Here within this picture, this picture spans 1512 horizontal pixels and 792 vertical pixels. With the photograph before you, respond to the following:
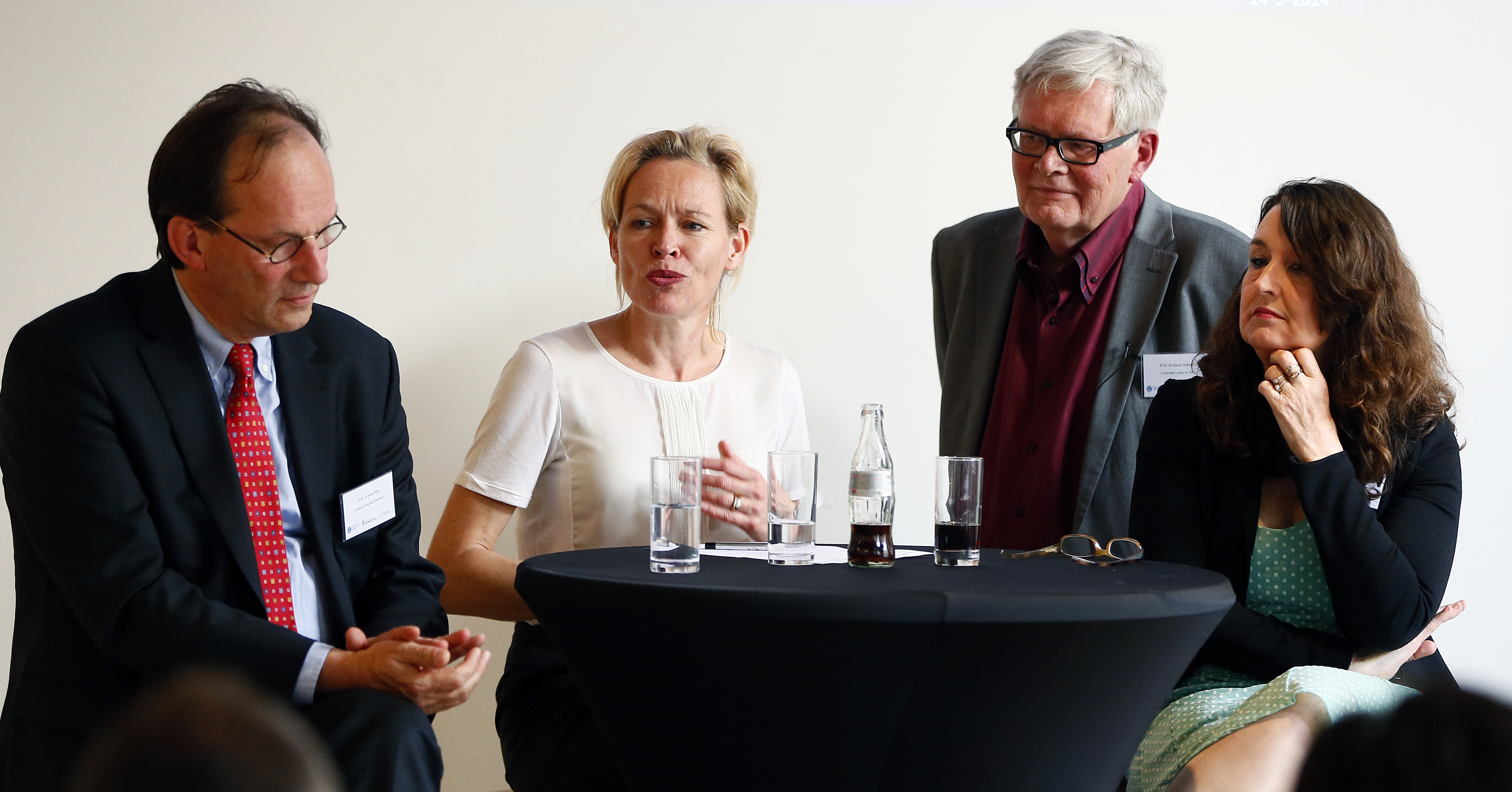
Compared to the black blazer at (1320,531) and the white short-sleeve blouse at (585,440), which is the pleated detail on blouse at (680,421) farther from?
the black blazer at (1320,531)

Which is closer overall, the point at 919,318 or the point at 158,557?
the point at 158,557

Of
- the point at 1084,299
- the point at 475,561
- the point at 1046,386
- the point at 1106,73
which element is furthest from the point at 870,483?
the point at 1106,73

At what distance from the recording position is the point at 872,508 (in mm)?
1820

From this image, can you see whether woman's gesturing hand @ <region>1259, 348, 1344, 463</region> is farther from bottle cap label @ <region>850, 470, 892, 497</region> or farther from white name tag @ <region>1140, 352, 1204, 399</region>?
bottle cap label @ <region>850, 470, 892, 497</region>

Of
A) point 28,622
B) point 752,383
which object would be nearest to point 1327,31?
point 752,383

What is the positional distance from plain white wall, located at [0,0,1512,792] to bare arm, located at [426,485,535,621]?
83cm

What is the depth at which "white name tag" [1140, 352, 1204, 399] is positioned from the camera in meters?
2.64

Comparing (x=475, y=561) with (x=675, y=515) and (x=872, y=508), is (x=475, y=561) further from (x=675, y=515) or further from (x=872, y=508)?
(x=872, y=508)

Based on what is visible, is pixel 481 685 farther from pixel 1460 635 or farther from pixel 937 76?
pixel 1460 635

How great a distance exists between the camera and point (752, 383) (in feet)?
9.07

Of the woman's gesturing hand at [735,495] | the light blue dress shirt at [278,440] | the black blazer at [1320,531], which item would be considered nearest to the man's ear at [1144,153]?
the black blazer at [1320,531]

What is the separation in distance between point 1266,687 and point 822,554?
0.77 metres

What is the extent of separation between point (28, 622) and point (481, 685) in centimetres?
155

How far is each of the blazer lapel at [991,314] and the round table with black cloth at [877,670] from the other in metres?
1.21
